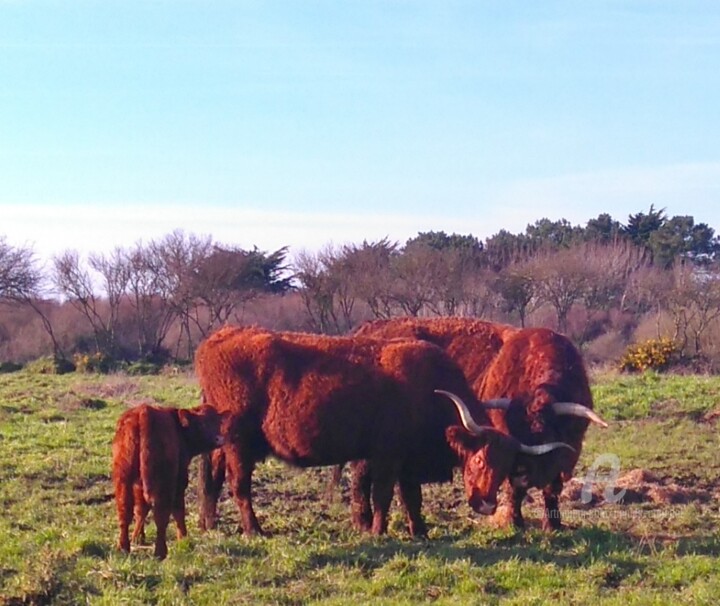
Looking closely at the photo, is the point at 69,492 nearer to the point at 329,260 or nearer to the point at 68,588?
the point at 68,588

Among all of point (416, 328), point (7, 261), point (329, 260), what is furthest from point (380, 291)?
point (416, 328)

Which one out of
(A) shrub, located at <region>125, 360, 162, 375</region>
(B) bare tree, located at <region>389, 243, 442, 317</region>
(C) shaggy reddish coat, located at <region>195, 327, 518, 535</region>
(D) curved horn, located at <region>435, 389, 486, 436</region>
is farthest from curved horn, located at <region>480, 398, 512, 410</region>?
(B) bare tree, located at <region>389, 243, 442, 317</region>

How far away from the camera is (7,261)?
40.5 m

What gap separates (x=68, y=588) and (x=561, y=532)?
4.01m

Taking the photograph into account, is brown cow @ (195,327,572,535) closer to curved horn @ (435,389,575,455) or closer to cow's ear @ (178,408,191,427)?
curved horn @ (435,389,575,455)

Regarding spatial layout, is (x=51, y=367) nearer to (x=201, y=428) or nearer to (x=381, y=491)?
(x=201, y=428)

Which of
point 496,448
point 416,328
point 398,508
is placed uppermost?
point 416,328

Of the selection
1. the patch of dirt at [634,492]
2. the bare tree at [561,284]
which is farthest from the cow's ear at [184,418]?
the bare tree at [561,284]

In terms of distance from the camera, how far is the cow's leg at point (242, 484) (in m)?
8.89

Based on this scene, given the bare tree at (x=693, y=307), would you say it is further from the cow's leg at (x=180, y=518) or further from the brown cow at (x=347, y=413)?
the cow's leg at (x=180, y=518)

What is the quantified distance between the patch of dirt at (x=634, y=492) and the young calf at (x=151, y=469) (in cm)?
401

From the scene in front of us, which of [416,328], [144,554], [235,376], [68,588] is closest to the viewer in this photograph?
[68,588]

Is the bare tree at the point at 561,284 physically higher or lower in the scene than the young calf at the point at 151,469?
higher

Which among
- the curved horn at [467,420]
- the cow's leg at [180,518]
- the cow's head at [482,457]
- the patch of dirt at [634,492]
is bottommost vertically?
the patch of dirt at [634,492]
